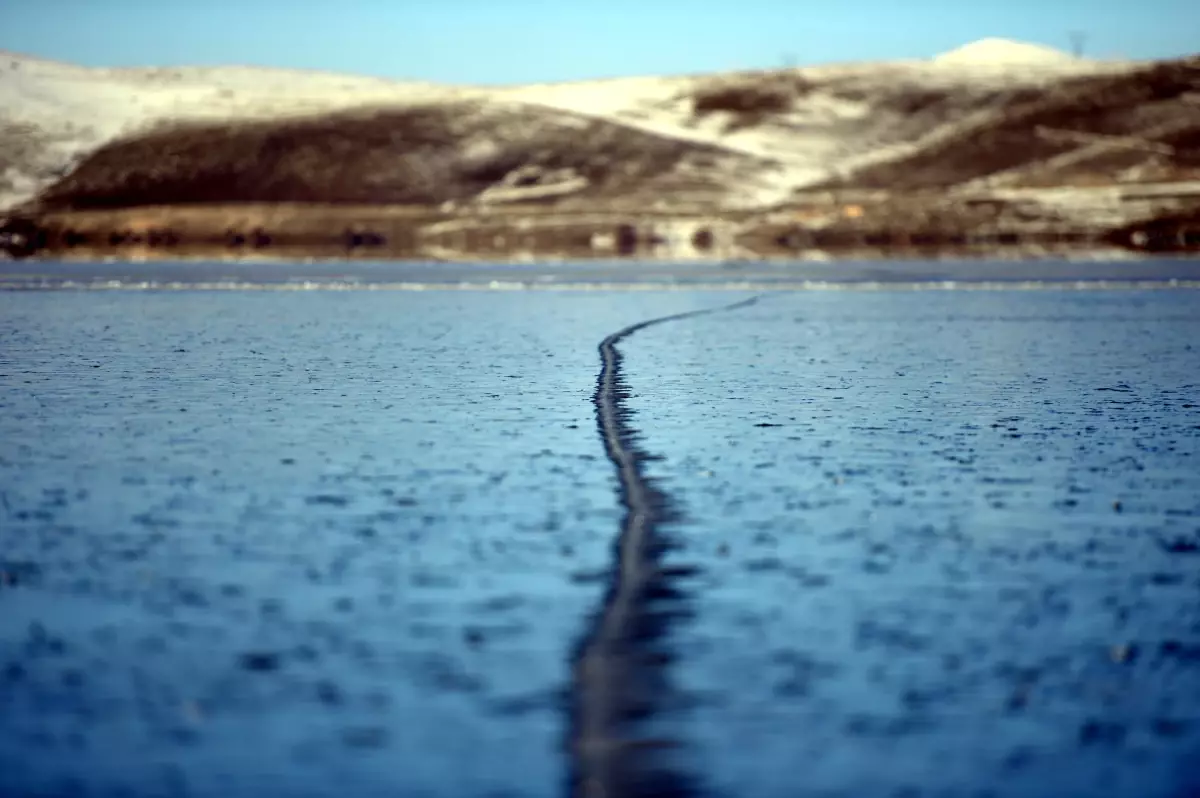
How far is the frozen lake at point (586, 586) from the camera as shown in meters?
6.56

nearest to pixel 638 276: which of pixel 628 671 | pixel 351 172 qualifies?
pixel 628 671

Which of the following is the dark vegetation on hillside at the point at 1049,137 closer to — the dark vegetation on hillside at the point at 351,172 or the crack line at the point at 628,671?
the dark vegetation on hillside at the point at 351,172

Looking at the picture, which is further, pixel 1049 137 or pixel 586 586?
pixel 1049 137

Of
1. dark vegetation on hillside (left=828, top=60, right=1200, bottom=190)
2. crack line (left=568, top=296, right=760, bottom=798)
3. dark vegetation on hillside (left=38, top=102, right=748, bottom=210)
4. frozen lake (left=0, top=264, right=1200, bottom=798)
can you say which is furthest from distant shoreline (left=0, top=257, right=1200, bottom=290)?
dark vegetation on hillside (left=38, top=102, right=748, bottom=210)

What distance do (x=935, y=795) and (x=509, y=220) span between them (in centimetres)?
16071

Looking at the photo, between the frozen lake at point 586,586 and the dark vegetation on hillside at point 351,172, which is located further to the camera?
the dark vegetation on hillside at point 351,172

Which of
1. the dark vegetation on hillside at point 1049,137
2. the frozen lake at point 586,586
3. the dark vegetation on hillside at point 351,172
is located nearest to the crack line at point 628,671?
the frozen lake at point 586,586

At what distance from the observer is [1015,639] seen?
824 cm

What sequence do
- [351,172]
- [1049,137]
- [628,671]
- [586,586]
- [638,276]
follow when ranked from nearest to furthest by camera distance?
1. [628,671]
2. [586,586]
3. [638,276]
4. [1049,137]
5. [351,172]

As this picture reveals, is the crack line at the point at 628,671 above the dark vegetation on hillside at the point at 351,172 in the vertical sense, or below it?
below

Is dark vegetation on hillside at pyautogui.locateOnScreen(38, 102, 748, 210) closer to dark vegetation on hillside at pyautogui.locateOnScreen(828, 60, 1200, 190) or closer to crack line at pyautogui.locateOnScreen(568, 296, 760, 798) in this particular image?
dark vegetation on hillside at pyautogui.locateOnScreen(828, 60, 1200, 190)

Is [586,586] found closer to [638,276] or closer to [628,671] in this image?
[628,671]

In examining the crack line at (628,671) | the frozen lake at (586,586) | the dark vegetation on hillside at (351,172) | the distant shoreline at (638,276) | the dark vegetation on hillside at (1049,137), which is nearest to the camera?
the crack line at (628,671)

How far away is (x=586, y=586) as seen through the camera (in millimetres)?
9266
